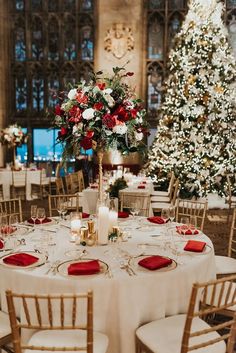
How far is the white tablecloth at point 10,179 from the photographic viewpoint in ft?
29.5

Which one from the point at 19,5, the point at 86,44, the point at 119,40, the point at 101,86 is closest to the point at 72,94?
the point at 101,86

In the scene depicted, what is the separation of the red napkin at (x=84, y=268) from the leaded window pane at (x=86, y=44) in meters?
9.12

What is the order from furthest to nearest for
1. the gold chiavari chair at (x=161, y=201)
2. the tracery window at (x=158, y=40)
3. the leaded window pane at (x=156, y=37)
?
the leaded window pane at (x=156, y=37), the tracery window at (x=158, y=40), the gold chiavari chair at (x=161, y=201)

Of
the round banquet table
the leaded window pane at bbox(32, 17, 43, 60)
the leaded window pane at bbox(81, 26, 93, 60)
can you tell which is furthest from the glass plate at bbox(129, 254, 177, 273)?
the leaded window pane at bbox(32, 17, 43, 60)

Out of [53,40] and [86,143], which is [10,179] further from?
[86,143]

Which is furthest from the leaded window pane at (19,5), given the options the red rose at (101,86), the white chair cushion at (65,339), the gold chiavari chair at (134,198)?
the white chair cushion at (65,339)

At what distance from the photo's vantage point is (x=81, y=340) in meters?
2.29

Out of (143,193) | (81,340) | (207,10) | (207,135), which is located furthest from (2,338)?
(207,10)

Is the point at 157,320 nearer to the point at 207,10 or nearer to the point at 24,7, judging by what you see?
the point at 207,10

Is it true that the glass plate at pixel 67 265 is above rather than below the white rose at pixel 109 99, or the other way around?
below

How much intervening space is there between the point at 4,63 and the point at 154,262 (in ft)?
31.5

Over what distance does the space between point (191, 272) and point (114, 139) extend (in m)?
1.15

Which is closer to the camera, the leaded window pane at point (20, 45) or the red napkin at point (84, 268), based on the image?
the red napkin at point (84, 268)

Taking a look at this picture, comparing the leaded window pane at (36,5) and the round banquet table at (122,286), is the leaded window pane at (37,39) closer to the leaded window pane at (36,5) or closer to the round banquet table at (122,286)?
the leaded window pane at (36,5)
